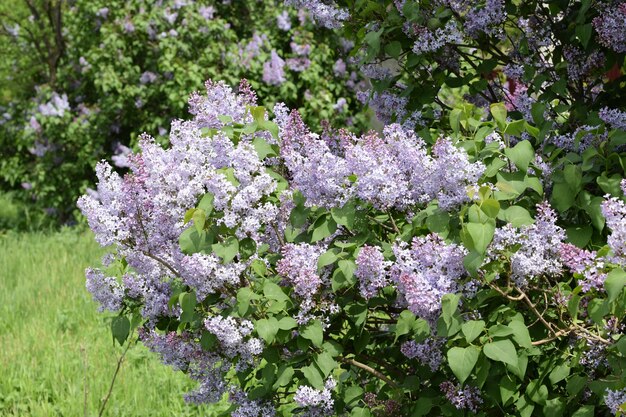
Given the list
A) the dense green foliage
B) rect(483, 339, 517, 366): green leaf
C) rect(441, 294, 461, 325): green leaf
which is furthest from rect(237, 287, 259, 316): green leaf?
the dense green foliage

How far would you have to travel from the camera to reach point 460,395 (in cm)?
242

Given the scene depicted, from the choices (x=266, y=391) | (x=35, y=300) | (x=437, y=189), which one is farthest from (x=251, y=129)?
(x=35, y=300)

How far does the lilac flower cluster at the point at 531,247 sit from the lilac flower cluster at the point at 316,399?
2.04 feet

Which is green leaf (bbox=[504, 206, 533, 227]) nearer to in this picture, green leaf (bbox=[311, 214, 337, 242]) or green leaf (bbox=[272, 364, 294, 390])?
green leaf (bbox=[311, 214, 337, 242])

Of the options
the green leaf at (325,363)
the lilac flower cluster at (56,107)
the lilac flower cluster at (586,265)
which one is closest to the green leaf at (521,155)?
the lilac flower cluster at (586,265)

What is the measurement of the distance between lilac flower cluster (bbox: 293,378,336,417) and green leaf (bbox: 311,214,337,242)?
418mm

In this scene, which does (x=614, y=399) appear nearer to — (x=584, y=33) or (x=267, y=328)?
(x=267, y=328)

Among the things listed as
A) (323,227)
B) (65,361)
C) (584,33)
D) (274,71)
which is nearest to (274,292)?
(323,227)

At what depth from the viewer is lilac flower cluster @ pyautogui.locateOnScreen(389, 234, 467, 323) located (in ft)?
7.03

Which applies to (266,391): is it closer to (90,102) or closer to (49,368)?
(49,368)

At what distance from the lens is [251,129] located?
254 centimetres

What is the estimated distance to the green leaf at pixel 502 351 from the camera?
82.4 inches

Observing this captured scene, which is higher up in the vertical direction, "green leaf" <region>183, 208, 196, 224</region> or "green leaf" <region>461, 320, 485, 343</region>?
"green leaf" <region>183, 208, 196, 224</region>

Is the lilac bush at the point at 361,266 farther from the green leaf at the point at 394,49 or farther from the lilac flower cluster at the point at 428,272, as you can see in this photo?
the green leaf at the point at 394,49
